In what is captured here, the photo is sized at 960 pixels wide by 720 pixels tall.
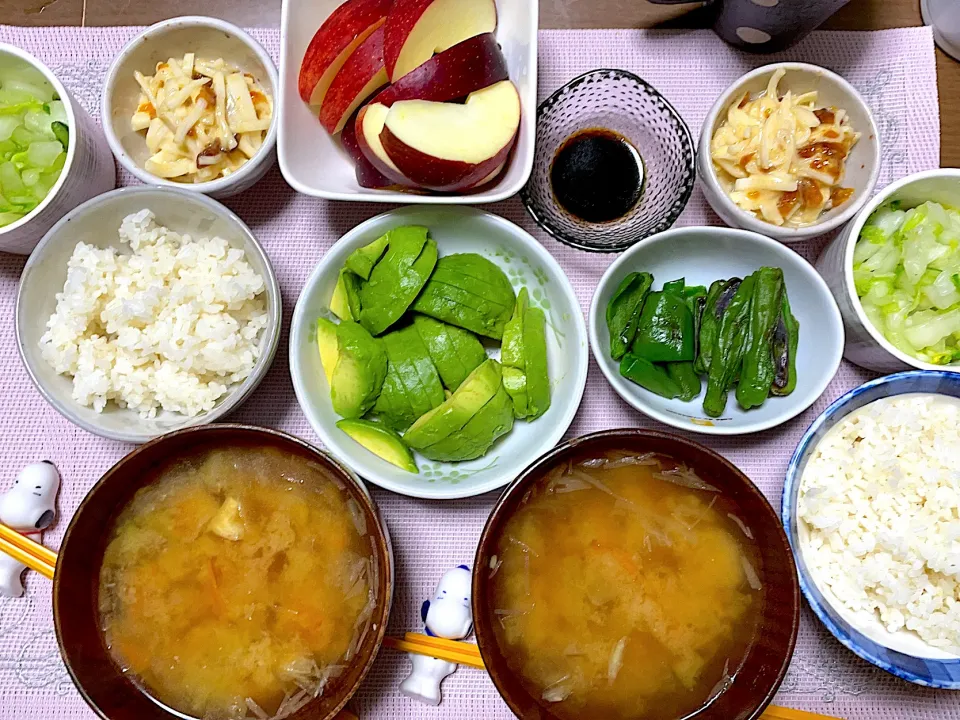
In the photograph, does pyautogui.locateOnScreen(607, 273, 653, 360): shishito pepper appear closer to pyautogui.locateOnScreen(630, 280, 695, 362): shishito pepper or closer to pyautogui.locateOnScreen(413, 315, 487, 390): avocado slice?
pyautogui.locateOnScreen(630, 280, 695, 362): shishito pepper

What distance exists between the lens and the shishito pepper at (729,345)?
1.50 meters

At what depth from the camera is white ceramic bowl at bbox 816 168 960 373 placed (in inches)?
56.1

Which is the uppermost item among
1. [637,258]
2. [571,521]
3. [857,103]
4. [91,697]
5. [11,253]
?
[857,103]

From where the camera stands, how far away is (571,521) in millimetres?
1312

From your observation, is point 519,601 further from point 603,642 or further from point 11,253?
point 11,253

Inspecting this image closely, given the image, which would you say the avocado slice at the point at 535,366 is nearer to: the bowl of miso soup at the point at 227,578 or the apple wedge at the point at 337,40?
the bowl of miso soup at the point at 227,578

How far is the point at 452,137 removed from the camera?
4.45ft

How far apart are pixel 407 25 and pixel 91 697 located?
1301mm

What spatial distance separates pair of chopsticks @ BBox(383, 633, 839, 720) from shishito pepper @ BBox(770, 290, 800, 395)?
65 cm

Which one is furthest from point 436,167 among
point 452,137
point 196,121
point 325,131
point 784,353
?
point 784,353

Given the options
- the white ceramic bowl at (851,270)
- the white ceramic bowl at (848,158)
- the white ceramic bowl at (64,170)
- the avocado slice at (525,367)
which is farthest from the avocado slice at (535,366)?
the white ceramic bowl at (64,170)

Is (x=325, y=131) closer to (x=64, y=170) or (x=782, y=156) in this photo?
(x=64, y=170)

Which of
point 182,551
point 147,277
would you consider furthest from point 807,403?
point 147,277

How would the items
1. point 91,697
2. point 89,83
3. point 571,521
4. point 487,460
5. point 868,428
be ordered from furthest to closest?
point 89,83
point 487,460
point 868,428
point 571,521
point 91,697
